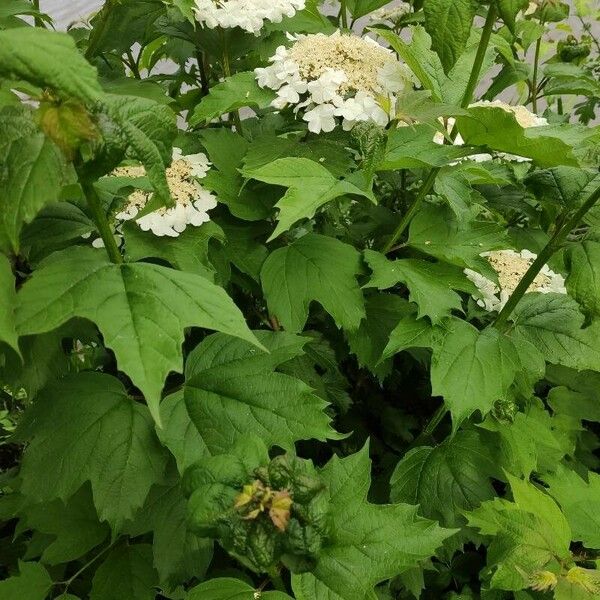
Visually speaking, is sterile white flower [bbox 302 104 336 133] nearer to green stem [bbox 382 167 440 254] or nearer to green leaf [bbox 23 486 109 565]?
green stem [bbox 382 167 440 254]

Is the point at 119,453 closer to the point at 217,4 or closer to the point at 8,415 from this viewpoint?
the point at 217,4

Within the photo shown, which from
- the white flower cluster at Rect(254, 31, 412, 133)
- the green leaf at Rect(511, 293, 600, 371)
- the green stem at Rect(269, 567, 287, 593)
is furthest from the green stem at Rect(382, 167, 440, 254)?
the green stem at Rect(269, 567, 287, 593)

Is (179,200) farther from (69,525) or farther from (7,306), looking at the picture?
(69,525)

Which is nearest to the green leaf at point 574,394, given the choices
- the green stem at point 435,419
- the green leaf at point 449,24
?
the green stem at point 435,419

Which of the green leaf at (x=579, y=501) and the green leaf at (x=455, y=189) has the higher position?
the green leaf at (x=455, y=189)

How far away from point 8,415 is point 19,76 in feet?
3.75

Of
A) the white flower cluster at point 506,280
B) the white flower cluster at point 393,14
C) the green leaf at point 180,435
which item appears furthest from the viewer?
the white flower cluster at point 393,14

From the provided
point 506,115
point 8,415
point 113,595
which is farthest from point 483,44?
point 8,415

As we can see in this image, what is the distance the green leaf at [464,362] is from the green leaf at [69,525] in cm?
46

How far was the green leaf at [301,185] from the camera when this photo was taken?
0.77 m

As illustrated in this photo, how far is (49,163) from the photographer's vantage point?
527 millimetres

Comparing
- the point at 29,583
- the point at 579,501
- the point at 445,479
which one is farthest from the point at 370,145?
the point at 29,583

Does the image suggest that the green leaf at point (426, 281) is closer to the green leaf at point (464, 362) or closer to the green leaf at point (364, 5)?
the green leaf at point (464, 362)

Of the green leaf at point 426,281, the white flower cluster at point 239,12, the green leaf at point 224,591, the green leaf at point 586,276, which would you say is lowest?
the green leaf at point 224,591
